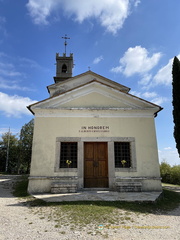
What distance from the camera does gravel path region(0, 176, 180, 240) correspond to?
4234mm

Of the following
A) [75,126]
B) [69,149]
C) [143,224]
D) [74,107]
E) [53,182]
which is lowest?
[143,224]

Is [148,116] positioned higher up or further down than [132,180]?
higher up

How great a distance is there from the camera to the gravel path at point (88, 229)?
423 centimetres

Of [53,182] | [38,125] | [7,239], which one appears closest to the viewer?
[7,239]

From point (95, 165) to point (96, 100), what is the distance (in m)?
3.81

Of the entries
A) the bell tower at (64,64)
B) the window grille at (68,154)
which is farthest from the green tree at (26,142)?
the window grille at (68,154)

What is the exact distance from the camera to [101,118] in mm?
10758

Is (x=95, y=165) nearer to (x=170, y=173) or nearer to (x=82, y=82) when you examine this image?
(x=82, y=82)

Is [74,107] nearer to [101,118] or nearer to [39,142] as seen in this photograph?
[101,118]

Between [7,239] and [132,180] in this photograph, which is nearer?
[7,239]

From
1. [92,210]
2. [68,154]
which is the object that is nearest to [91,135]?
[68,154]

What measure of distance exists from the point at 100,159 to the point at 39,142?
3.55m

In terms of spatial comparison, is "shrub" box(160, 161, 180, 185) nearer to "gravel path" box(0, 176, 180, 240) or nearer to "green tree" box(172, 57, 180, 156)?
"green tree" box(172, 57, 180, 156)

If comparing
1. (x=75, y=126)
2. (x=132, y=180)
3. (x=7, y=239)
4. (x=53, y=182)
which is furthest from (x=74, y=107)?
(x=7, y=239)
